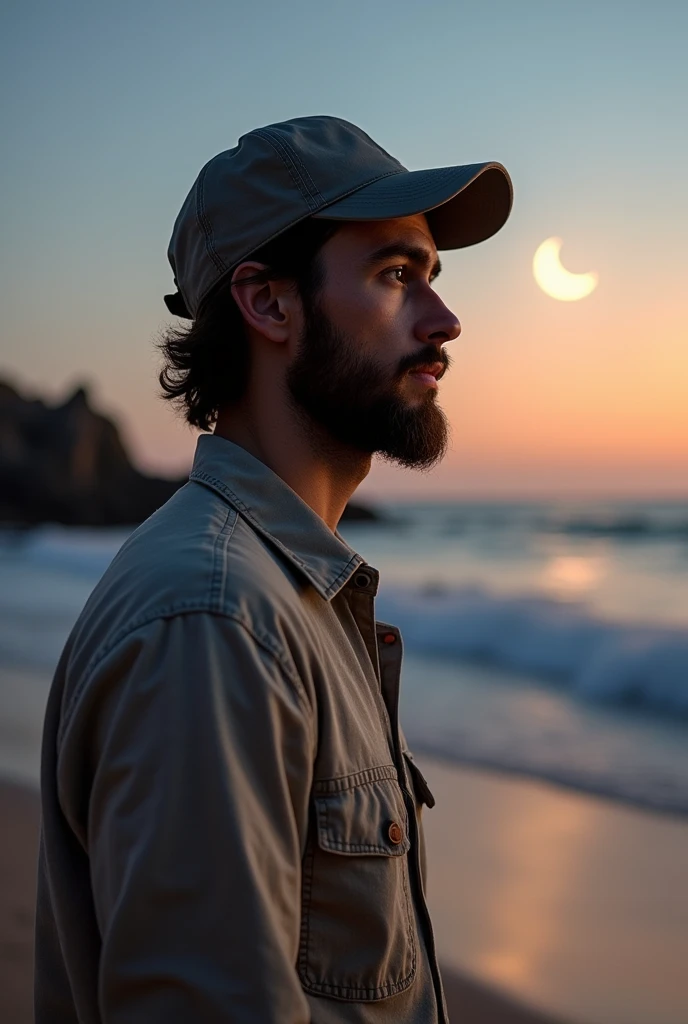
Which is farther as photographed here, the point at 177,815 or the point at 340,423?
the point at 340,423

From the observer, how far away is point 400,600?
1409cm

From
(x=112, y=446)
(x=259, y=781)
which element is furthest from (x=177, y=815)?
(x=112, y=446)

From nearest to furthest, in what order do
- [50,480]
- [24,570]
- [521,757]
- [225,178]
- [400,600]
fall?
1. [225,178]
2. [521,757]
3. [400,600]
4. [24,570]
5. [50,480]

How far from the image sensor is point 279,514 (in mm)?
1621

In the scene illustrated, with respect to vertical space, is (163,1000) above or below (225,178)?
below

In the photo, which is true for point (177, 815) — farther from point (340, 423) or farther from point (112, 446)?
point (112, 446)

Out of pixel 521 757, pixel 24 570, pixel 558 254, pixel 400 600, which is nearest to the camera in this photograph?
pixel 521 757

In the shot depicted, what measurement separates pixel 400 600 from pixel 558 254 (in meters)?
6.89

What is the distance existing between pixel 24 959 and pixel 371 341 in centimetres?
295

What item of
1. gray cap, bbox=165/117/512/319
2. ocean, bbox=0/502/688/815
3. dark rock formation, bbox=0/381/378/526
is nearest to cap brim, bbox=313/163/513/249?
gray cap, bbox=165/117/512/319

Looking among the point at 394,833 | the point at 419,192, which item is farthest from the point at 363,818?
the point at 419,192

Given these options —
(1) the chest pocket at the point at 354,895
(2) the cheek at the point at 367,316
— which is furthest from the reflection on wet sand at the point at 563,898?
(2) the cheek at the point at 367,316

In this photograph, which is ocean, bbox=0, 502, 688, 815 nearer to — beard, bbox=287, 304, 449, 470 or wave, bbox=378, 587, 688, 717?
wave, bbox=378, 587, 688, 717

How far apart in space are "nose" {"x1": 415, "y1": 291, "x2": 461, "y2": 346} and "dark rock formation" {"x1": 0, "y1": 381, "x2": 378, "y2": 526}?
43626mm
